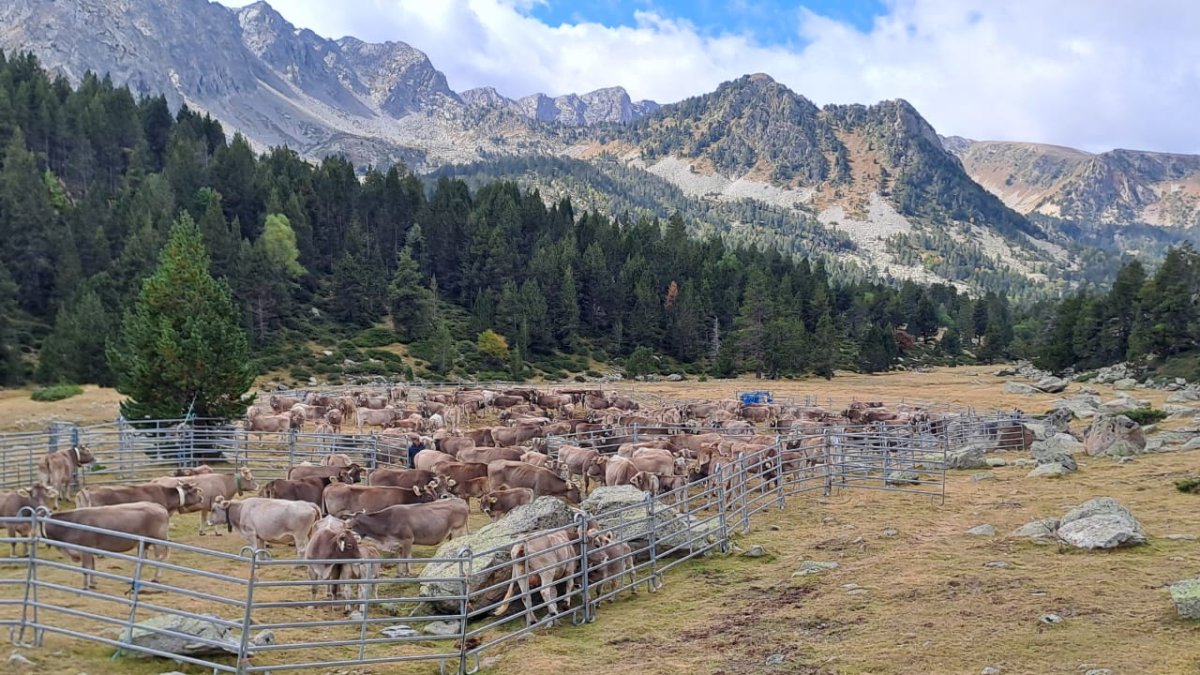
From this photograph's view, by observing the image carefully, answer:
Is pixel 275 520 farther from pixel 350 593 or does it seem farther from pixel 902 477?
pixel 902 477

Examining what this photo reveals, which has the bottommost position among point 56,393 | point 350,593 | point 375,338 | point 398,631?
point 398,631

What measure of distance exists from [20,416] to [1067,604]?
47.6 meters

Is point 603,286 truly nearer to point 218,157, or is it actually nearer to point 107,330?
point 218,157

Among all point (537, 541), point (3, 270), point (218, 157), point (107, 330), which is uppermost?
point (218, 157)

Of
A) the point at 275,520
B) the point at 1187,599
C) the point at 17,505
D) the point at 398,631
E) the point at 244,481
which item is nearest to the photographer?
the point at 1187,599

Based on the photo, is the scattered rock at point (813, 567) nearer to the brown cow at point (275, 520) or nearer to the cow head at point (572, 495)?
the cow head at point (572, 495)

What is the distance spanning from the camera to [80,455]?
2220cm

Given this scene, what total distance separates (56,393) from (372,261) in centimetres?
5303

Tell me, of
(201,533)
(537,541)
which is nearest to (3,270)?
(201,533)

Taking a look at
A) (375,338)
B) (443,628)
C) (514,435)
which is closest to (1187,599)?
(443,628)

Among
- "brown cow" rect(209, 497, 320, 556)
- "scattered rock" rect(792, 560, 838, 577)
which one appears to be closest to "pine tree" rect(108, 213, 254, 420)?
"brown cow" rect(209, 497, 320, 556)

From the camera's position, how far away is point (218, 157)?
104250 mm

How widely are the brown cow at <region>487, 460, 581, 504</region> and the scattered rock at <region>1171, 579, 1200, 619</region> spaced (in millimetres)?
13157

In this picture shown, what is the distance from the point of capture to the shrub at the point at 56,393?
45.8 meters
